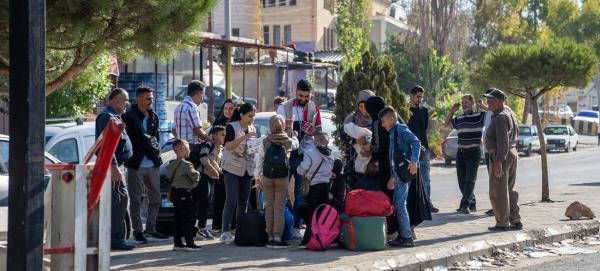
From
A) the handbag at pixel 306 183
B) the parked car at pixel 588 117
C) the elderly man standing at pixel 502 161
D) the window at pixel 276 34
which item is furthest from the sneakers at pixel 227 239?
the parked car at pixel 588 117

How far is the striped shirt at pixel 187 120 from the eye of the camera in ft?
43.3

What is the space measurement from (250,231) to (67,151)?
3.22 metres

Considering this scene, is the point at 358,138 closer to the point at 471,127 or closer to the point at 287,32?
the point at 471,127

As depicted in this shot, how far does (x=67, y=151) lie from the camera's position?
14.1m

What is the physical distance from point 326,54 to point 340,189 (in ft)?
129

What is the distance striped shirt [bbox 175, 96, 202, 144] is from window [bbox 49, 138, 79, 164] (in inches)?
61.3

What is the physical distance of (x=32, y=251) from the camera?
670cm

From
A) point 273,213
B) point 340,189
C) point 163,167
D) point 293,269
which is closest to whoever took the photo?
point 293,269

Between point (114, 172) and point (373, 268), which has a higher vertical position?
point (114, 172)

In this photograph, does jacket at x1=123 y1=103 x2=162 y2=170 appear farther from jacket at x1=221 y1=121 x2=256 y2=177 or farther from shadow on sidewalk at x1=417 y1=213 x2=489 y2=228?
shadow on sidewalk at x1=417 y1=213 x2=489 y2=228

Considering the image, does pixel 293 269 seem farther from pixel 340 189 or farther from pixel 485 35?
pixel 485 35

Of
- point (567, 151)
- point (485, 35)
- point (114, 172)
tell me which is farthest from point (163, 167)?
point (485, 35)

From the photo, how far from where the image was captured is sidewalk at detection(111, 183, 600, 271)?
1062 centimetres

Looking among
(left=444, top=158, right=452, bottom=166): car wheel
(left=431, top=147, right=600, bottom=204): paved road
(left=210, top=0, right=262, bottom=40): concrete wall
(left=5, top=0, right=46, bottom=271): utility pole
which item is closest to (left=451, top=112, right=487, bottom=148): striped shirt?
(left=431, top=147, right=600, bottom=204): paved road
